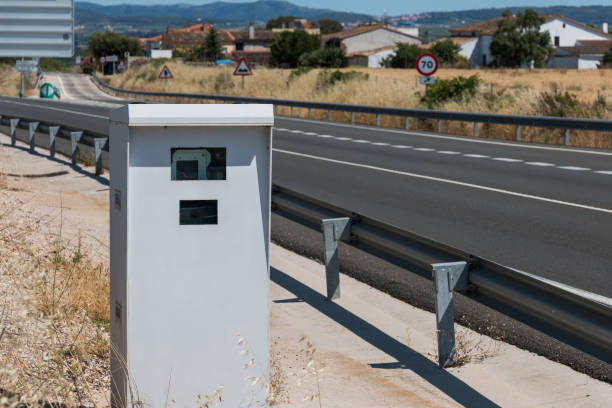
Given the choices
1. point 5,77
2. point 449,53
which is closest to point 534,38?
point 449,53

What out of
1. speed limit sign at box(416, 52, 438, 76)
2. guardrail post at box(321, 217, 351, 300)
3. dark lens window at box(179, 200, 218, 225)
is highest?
speed limit sign at box(416, 52, 438, 76)

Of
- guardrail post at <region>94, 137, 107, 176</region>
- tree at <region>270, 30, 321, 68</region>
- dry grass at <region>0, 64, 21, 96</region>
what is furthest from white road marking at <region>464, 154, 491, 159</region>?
tree at <region>270, 30, 321, 68</region>

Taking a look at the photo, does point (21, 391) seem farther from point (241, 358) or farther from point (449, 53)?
point (449, 53)

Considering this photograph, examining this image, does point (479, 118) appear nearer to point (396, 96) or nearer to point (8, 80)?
point (396, 96)

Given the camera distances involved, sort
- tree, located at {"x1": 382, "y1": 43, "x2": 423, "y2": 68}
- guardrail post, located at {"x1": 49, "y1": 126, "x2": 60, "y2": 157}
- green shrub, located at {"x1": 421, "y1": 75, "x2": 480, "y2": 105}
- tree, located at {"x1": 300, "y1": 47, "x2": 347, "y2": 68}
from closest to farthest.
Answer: guardrail post, located at {"x1": 49, "y1": 126, "x2": 60, "y2": 157} → green shrub, located at {"x1": 421, "y1": 75, "x2": 480, "y2": 105} → tree, located at {"x1": 300, "y1": 47, "x2": 347, "y2": 68} → tree, located at {"x1": 382, "y1": 43, "x2": 423, "y2": 68}

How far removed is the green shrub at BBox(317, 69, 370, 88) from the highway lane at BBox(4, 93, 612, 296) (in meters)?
Answer: 18.4

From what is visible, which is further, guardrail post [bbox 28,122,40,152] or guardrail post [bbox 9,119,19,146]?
guardrail post [bbox 9,119,19,146]

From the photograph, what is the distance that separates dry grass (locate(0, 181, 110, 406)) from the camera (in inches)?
167

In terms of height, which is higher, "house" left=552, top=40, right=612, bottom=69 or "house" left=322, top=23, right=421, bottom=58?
"house" left=322, top=23, right=421, bottom=58

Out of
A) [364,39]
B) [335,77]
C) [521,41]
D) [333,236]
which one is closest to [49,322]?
[333,236]

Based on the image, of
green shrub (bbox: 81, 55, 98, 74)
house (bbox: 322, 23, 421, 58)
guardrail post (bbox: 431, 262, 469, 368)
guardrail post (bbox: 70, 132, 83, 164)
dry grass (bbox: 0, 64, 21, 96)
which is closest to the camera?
guardrail post (bbox: 431, 262, 469, 368)

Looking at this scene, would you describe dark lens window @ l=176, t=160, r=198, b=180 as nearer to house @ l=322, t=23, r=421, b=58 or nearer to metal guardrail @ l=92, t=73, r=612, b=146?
metal guardrail @ l=92, t=73, r=612, b=146

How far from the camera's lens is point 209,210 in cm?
429

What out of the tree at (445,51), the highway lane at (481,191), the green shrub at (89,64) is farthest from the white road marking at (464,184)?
the green shrub at (89,64)
